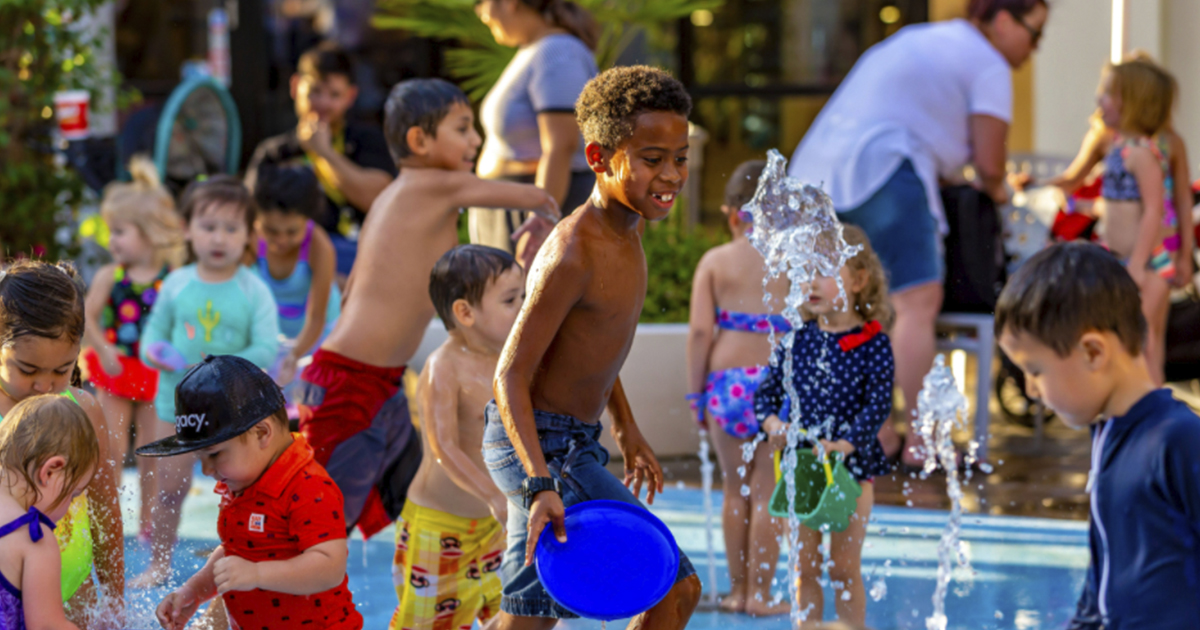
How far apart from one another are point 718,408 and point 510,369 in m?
Answer: 1.55

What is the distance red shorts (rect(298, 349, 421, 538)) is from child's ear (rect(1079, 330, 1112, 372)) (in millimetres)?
2006

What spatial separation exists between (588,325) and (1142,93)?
13.4ft

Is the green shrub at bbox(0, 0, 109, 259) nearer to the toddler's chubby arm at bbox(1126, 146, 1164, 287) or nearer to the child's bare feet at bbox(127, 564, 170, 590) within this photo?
the child's bare feet at bbox(127, 564, 170, 590)

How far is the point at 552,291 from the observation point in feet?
7.67

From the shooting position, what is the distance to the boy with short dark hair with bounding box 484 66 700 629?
234cm

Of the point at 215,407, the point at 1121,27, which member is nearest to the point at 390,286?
the point at 215,407

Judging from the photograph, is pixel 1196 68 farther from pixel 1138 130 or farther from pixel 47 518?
pixel 47 518

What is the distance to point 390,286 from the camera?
134 inches

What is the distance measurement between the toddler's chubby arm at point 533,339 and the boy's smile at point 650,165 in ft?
0.51

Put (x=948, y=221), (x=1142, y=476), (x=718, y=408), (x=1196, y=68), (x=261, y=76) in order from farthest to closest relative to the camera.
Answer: (x=261, y=76) < (x=1196, y=68) < (x=948, y=221) < (x=718, y=408) < (x=1142, y=476)

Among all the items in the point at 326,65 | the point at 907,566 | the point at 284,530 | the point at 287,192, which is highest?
the point at 326,65

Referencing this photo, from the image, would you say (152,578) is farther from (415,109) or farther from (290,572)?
(415,109)

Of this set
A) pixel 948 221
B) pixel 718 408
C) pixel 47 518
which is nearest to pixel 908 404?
pixel 948 221

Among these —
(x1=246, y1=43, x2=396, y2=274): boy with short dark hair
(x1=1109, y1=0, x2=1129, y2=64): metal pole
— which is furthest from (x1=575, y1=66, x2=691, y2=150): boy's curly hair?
(x1=1109, y1=0, x2=1129, y2=64): metal pole
